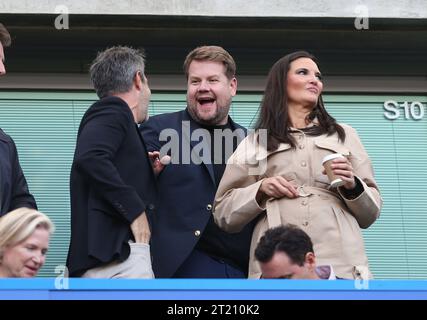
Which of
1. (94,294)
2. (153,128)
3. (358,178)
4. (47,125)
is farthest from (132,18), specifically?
(94,294)

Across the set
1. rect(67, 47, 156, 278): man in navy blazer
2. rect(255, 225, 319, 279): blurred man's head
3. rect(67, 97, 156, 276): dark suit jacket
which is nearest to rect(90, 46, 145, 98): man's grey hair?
rect(67, 47, 156, 278): man in navy blazer

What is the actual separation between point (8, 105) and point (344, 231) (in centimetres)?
355

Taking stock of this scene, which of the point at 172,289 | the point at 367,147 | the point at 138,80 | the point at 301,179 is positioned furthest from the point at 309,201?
the point at 367,147

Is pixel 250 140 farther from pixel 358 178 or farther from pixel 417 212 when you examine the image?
pixel 417 212

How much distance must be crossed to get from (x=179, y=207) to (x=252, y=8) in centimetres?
260

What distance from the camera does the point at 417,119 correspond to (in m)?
8.83

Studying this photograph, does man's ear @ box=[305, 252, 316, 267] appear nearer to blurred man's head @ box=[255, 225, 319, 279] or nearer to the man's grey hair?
blurred man's head @ box=[255, 225, 319, 279]

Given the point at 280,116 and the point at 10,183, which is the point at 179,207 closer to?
the point at 280,116

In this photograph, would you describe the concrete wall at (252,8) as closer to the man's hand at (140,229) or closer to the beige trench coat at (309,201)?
the beige trench coat at (309,201)

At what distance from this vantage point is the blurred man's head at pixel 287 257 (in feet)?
17.7

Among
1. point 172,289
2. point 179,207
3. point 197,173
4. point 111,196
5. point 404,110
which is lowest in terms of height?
point 172,289

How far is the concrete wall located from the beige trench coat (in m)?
2.46

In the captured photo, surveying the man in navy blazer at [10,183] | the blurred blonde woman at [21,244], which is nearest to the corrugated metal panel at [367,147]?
the man in navy blazer at [10,183]

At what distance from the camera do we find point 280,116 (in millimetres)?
6270
